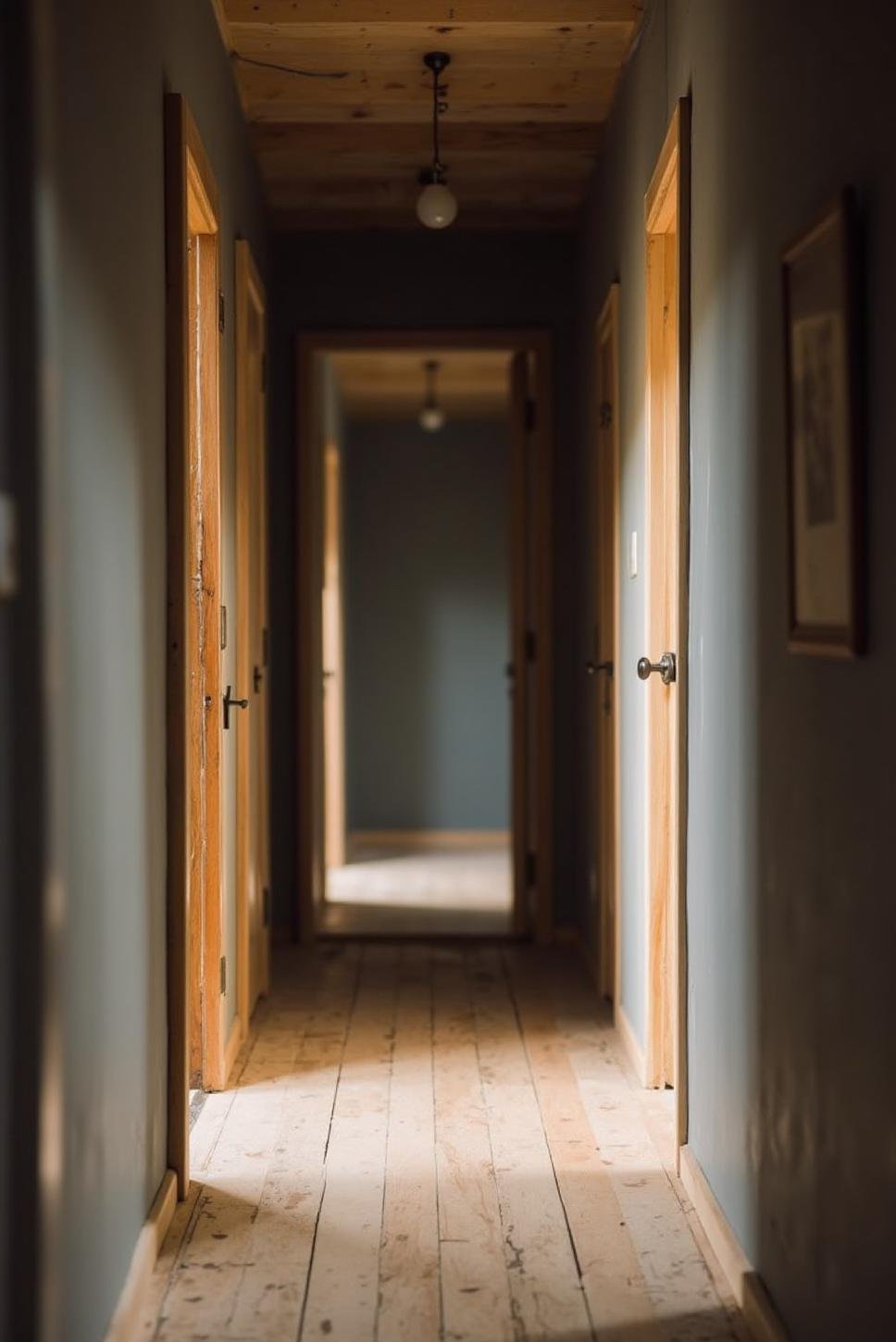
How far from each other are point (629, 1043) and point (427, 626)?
491 cm

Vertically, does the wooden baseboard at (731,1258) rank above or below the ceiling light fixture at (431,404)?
below

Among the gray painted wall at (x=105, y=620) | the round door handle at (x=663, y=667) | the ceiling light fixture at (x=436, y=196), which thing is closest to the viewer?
the gray painted wall at (x=105, y=620)

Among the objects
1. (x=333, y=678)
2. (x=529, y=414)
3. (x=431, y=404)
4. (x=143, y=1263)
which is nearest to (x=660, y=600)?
(x=143, y=1263)

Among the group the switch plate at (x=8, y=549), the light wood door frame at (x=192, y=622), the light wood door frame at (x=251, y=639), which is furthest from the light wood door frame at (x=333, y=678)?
the switch plate at (x=8, y=549)

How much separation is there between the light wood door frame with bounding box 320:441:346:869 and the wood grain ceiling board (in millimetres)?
380

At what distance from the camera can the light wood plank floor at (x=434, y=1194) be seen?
7.58ft

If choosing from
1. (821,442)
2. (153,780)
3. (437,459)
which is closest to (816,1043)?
(821,442)

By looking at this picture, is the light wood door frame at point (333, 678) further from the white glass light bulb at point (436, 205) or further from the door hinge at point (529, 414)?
the white glass light bulb at point (436, 205)

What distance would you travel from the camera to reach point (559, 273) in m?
5.36

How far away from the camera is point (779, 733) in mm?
2121

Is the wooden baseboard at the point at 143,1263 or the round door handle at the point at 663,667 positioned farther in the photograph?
the round door handle at the point at 663,667

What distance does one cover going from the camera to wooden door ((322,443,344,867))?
7301mm

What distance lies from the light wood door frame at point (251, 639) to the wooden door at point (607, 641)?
1.00 m

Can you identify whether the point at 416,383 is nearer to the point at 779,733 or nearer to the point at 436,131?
the point at 436,131
